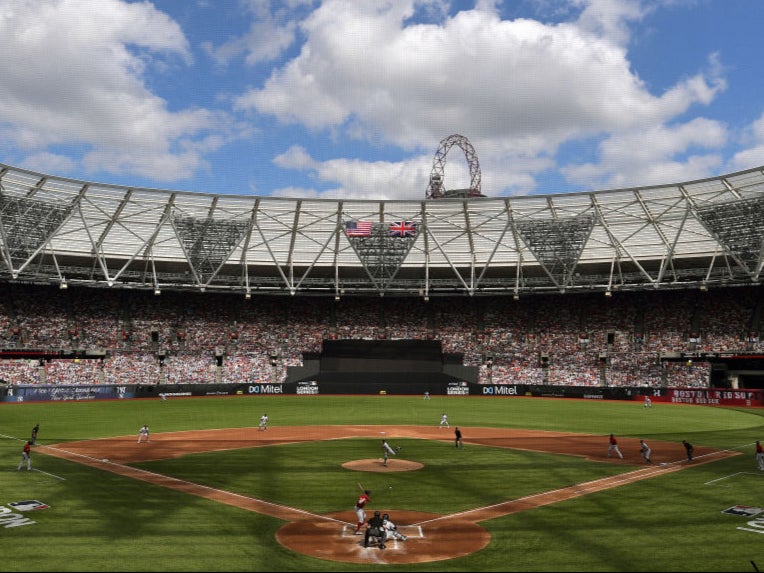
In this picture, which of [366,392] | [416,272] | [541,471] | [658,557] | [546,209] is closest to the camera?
[658,557]

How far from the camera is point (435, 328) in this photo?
270 feet

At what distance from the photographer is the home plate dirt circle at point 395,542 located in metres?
15.1

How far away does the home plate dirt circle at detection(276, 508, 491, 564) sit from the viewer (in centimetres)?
1510

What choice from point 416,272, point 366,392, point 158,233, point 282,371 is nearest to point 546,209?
point 416,272

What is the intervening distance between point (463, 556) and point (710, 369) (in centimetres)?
6176

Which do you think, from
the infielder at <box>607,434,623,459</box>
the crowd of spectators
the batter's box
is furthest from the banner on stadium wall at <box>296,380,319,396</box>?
the batter's box

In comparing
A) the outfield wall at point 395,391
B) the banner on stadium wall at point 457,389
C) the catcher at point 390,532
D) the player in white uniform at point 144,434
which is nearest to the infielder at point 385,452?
the catcher at point 390,532

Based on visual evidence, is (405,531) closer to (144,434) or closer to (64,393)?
(144,434)

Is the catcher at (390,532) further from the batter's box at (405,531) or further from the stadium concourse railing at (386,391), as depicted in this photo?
the stadium concourse railing at (386,391)

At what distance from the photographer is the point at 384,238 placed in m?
69.1

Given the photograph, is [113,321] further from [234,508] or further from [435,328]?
[234,508]

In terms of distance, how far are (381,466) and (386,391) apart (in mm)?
45733

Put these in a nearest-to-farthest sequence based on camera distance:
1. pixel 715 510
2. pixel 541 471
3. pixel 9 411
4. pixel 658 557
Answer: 1. pixel 658 557
2. pixel 715 510
3. pixel 541 471
4. pixel 9 411

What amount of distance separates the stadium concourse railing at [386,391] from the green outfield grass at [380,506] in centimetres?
2171
